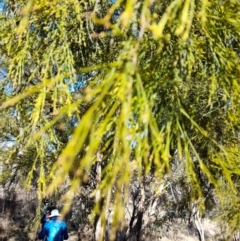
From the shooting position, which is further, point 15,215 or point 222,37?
point 15,215

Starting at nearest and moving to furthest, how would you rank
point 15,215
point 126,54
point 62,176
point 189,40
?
point 62,176 → point 126,54 → point 189,40 → point 15,215

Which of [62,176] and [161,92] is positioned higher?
[62,176]

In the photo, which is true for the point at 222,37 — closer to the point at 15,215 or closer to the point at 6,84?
the point at 6,84

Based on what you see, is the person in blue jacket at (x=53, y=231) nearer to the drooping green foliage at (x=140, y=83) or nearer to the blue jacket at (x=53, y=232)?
the blue jacket at (x=53, y=232)

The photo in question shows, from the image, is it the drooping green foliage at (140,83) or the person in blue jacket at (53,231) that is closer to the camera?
the drooping green foliage at (140,83)

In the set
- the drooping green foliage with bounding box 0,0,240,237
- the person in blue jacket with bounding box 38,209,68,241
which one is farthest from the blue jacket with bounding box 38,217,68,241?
the drooping green foliage with bounding box 0,0,240,237

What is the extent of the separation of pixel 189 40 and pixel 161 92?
387 millimetres

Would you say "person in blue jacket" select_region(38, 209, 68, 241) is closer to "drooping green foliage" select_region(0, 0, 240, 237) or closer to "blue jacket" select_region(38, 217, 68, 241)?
"blue jacket" select_region(38, 217, 68, 241)

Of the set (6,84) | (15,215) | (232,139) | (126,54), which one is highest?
(126,54)

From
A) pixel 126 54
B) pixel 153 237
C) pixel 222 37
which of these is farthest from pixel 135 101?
pixel 153 237

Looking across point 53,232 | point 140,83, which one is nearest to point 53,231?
point 53,232

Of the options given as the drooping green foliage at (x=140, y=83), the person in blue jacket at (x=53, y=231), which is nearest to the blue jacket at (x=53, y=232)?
the person in blue jacket at (x=53, y=231)

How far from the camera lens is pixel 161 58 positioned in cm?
302

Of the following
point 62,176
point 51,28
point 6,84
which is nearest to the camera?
point 62,176
